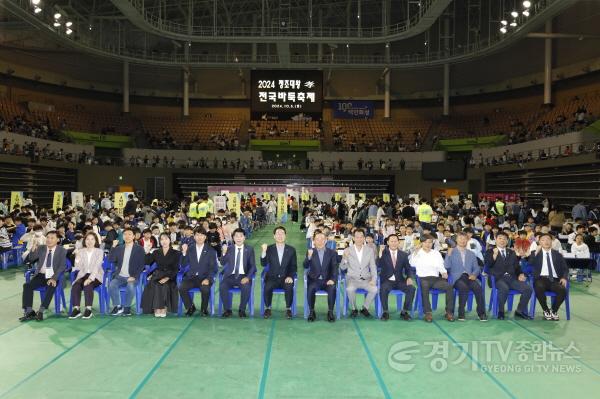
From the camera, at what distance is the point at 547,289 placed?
26.6 ft

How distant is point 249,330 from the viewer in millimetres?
7363

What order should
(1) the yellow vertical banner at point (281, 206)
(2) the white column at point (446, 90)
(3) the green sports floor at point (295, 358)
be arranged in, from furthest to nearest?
(2) the white column at point (446, 90) → (1) the yellow vertical banner at point (281, 206) → (3) the green sports floor at point (295, 358)

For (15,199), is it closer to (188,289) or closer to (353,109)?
(188,289)

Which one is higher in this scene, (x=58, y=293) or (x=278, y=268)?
(x=278, y=268)

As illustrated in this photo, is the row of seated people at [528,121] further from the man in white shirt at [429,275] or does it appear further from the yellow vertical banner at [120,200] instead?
the yellow vertical banner at [120,200]

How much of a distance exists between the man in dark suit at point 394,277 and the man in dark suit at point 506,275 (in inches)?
52.4

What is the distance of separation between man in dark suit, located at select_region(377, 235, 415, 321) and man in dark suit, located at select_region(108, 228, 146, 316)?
3733 millimetres

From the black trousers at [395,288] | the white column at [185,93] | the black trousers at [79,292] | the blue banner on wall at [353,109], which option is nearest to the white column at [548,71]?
the blue banner on wall at [353,109]

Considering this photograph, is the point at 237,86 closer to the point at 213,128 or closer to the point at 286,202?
the point at 213,128

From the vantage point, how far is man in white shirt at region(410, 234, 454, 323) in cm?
800

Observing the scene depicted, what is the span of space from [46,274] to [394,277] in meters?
5.31

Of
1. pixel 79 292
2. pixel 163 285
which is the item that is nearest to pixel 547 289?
pixel 163 285

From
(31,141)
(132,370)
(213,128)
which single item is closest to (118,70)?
(213,128)

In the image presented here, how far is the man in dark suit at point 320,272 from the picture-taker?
7973 mm
